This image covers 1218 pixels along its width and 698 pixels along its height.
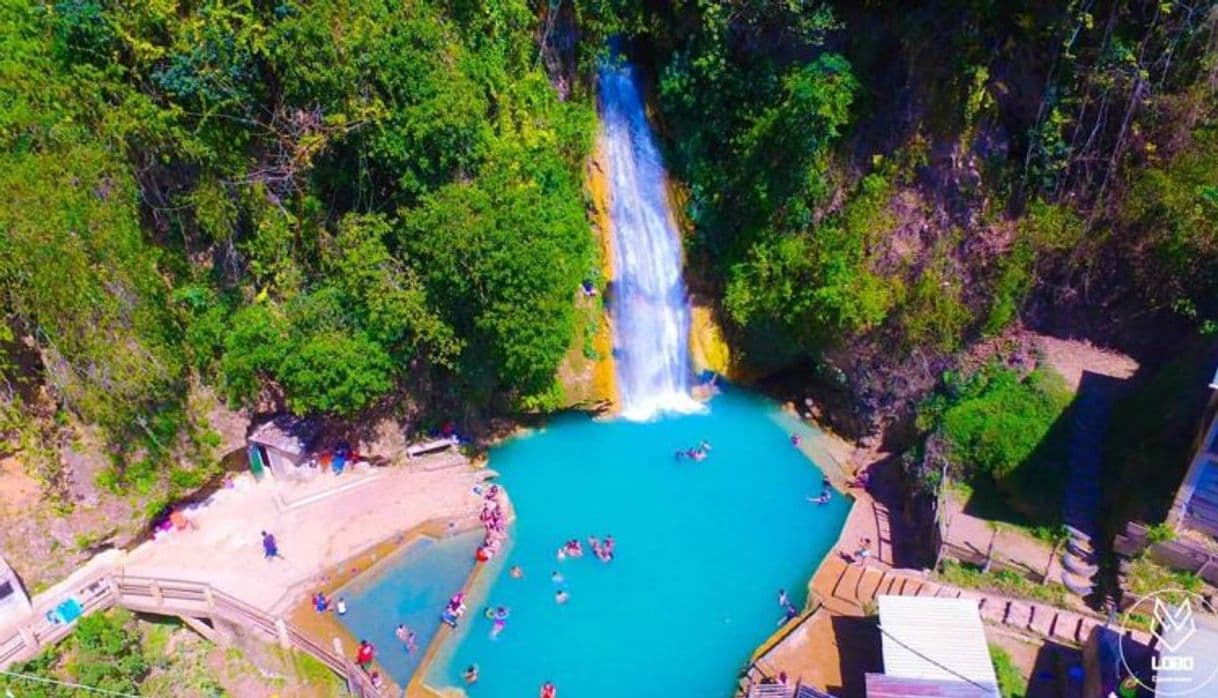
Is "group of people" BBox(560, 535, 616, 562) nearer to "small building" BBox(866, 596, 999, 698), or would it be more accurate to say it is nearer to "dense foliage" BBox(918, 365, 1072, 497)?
"small building" BBox(866, 596, 999, 698)

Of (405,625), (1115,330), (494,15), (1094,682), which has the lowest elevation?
(405,625)

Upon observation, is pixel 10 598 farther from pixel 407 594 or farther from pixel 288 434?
pixel 407 594

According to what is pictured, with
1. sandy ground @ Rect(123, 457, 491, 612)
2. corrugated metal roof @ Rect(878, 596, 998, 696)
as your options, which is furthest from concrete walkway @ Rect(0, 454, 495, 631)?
corrugated metal roof @ Rect(878, 596, 998, 696)

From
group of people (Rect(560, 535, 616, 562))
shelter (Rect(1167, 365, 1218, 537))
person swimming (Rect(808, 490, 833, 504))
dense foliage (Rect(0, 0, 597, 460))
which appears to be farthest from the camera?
person swimming (Rect(808, 490, 833, 504))

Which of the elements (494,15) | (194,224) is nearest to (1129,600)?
(494,15)

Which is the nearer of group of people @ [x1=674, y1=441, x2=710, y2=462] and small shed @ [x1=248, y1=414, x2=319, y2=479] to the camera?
small shed @ [x1=248, y1=414, x2=319, y2=479]

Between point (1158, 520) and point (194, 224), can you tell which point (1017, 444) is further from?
point (194, 224)

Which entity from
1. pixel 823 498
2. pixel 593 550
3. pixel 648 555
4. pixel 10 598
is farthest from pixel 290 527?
pixel 823 498
